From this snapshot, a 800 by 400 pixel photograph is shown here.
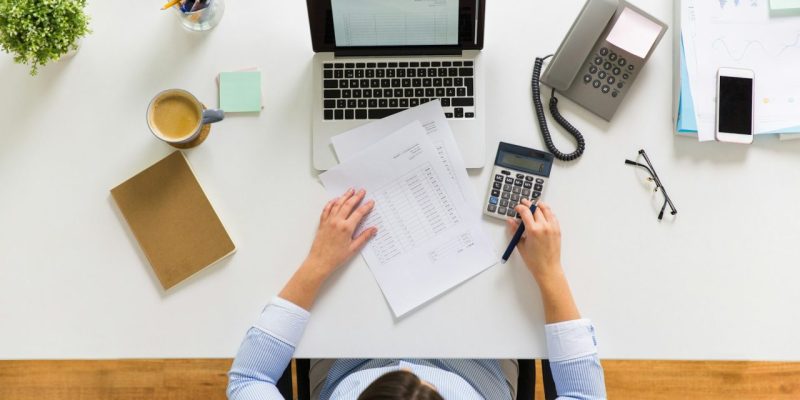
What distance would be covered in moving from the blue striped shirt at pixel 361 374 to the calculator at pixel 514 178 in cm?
21

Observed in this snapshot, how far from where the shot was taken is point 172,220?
3.20ft

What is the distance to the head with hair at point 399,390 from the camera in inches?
30.2

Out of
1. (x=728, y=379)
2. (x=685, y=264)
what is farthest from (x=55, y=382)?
(x=728, y=379)

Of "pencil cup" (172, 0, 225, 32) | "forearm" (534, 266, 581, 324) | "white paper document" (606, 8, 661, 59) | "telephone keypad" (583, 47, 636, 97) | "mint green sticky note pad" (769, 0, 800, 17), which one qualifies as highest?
"pencil cup" (172, 0, 225, 32)

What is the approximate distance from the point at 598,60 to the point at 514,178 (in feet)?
0.84

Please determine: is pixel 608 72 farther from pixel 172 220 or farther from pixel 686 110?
pixel 172 220

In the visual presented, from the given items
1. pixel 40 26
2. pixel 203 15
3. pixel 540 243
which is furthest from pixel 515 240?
pixel 40 26

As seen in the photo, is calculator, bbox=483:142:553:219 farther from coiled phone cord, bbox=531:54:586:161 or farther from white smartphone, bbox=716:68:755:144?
white smartphone, bbox=716:68:755:144

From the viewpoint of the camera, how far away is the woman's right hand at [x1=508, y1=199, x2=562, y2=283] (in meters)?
0.93

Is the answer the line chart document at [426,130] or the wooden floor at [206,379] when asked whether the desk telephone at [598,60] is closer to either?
the line chart document at [426,130]

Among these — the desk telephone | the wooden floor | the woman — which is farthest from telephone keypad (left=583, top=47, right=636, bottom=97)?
the wooden floor

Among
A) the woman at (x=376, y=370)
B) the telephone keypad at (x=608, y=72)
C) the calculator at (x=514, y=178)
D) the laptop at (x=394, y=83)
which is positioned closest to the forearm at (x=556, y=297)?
the woman at (x=376, y=370)

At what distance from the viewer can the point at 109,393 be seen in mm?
1541

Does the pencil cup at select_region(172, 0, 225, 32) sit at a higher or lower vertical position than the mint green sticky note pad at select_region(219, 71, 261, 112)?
higher
